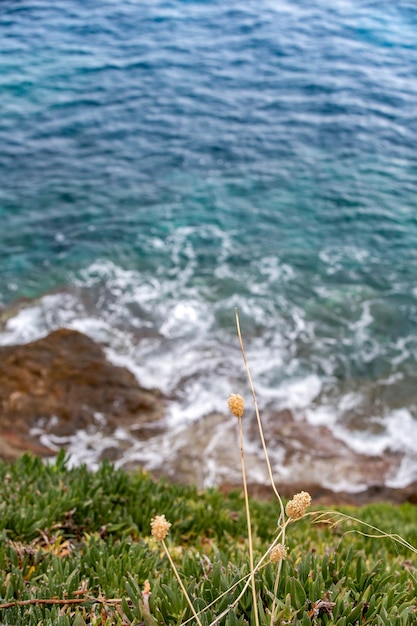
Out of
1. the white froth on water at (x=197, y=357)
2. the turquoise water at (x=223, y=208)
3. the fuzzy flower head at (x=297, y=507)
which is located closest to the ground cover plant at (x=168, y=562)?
the fuzzy flower head at (x=297, y=507)

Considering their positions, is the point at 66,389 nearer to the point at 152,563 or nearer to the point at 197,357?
the point at 197,357

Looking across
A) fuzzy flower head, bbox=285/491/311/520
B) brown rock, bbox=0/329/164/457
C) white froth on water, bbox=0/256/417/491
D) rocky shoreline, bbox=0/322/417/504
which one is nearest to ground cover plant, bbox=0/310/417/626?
fuzzy flower head, bbox=285/491/311/520

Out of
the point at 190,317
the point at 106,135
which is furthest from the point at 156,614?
the point at 106,135

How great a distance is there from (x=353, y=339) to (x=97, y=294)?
17.9ft

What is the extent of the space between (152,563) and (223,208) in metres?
13.9

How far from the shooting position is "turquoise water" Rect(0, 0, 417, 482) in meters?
12.7

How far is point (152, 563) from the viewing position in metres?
3.48

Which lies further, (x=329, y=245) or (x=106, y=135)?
(x=106, y=135)

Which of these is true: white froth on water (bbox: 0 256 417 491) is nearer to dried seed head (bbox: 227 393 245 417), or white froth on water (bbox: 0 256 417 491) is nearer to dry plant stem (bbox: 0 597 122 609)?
dry plant stem (bbox: 0 597 122 609)

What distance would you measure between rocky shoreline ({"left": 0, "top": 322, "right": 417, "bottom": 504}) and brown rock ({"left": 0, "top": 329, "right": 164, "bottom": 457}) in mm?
16

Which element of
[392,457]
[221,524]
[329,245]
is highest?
[221,524]

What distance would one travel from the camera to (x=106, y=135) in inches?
786

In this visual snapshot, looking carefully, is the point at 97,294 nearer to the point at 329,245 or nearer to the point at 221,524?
the point at 329,245

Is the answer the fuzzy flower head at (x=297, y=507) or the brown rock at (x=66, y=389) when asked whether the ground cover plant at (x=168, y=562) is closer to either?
the fuzzy flower head at (x=297, y=507)
